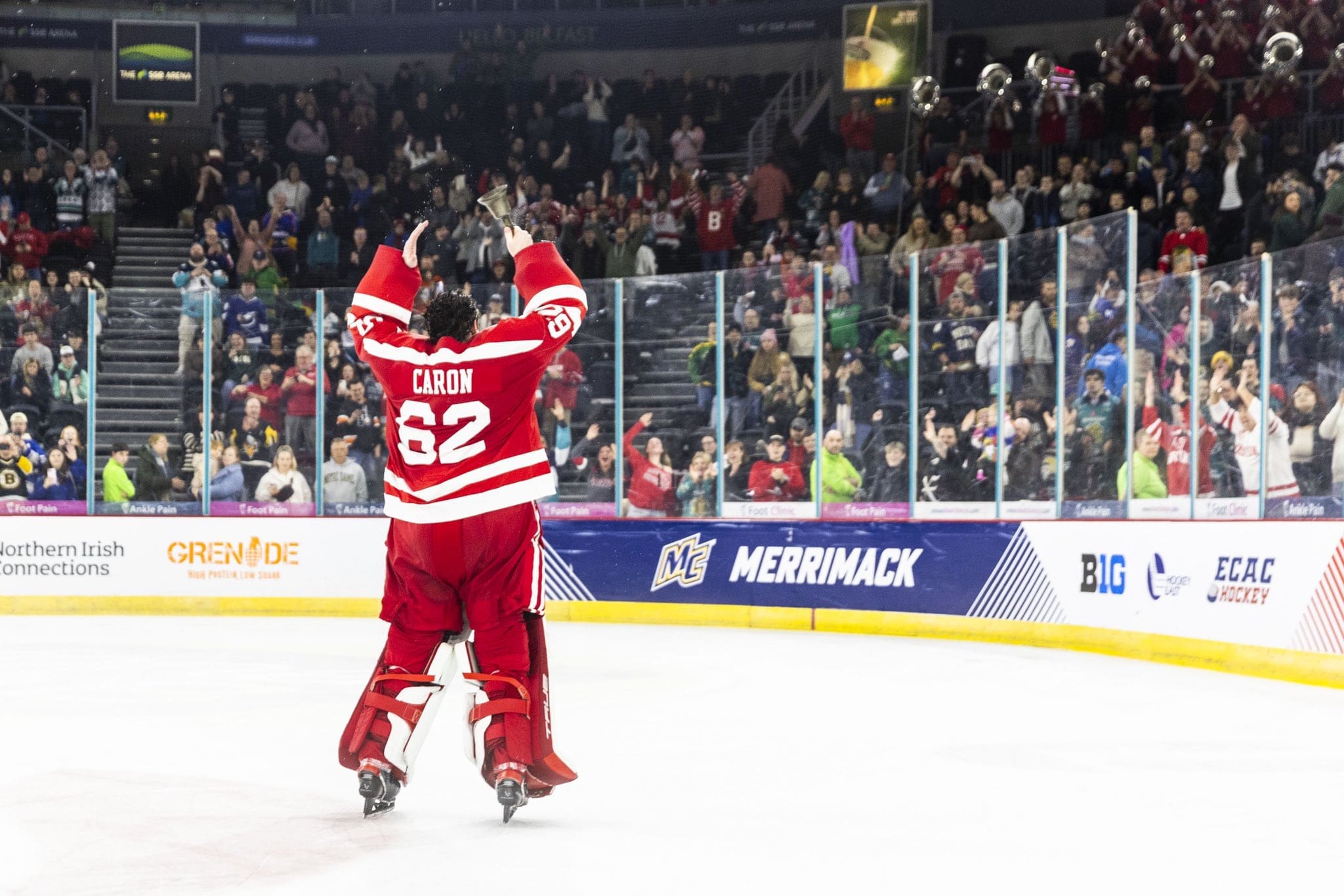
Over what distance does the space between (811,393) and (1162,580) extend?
3.18 metres

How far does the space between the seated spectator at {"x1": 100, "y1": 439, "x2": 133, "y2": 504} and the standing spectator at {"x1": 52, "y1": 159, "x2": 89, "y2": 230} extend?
7.06 meters

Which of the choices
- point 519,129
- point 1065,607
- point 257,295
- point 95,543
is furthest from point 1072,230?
point 519,129

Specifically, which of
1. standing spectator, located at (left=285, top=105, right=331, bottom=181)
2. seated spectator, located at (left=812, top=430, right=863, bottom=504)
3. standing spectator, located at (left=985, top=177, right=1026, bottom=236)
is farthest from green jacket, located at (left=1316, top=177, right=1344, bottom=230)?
standing spectator, located at (left=285, top=105, right=331, bottom=181)

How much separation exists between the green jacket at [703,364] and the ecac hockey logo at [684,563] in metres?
1.34

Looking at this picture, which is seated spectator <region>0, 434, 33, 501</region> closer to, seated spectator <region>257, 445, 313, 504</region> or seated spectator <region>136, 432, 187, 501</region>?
seated spectator <region>136, 432, 187, 501</region>

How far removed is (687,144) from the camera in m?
20.0

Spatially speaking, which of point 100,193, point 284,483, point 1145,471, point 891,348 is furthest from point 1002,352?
point 100,193

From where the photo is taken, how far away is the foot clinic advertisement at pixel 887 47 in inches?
783

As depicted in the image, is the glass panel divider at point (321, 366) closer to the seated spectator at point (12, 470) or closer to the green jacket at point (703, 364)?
the seated spectator at point (12, 470)

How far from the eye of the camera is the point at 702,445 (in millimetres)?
12242

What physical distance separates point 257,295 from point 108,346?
1301 mm

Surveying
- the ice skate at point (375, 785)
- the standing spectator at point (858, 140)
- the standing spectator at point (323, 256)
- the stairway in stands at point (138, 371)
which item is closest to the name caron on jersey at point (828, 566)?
the stairway in stands at point (138, 371)

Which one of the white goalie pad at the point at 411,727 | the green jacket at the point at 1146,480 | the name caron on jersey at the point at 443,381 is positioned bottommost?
the white goalie pad at the point at 411,727

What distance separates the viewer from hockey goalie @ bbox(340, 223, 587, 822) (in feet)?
15.2
